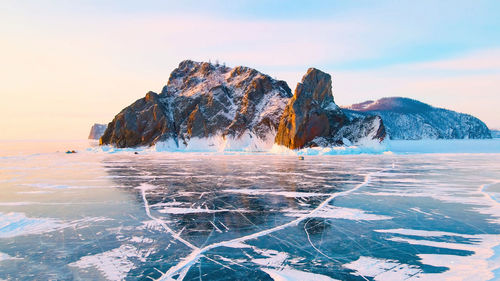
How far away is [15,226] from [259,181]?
12727 millimetres

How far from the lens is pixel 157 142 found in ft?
245

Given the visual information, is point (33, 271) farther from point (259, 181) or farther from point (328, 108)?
point (328, 108)

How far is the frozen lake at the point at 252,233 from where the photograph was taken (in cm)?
673

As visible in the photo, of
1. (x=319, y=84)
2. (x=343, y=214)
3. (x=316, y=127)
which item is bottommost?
(x=343, y=214)

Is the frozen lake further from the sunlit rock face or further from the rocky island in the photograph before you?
the sunlit rock face

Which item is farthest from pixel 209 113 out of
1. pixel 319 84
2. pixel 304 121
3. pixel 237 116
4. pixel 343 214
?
pixel 343 214

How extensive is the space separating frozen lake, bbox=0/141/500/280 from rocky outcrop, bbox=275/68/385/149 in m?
44.9

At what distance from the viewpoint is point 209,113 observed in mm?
78938

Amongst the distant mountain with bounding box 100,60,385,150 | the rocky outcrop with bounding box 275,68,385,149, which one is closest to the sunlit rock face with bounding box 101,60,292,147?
the distant mountain with bounding box 100,60,385,150

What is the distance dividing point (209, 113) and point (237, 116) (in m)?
7.69

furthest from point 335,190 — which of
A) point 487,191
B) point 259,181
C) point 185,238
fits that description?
point 185,238

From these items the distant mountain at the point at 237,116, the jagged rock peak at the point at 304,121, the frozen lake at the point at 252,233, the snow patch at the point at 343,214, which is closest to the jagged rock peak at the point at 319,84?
the distant mountain at the point at 237,116

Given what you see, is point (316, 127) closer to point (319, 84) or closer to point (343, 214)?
point (319, 84)

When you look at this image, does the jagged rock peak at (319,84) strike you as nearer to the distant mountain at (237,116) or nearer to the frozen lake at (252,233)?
the distant mountain at (237,116)
